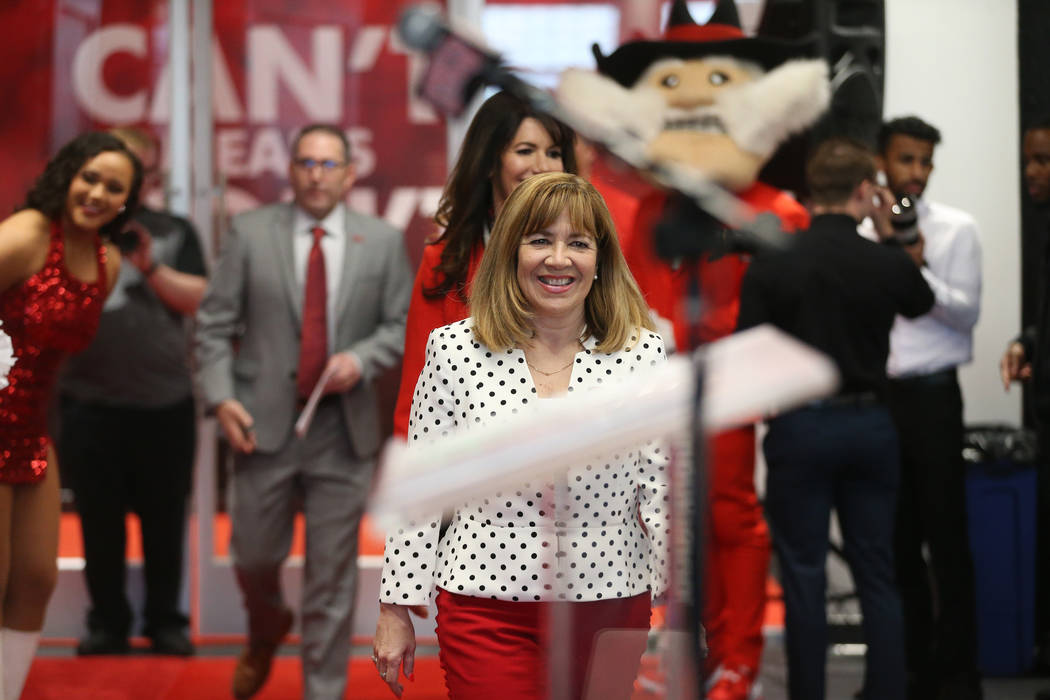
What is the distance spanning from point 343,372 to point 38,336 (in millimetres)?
875

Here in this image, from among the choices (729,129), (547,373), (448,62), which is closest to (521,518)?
(547,373)

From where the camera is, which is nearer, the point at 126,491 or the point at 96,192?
the point at 96,192

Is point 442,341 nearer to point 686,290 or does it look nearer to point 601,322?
point 601,322

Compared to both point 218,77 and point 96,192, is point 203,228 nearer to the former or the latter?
point 218,77

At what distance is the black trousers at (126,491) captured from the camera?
4.59 meters

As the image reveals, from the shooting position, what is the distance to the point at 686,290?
1397 millimetres

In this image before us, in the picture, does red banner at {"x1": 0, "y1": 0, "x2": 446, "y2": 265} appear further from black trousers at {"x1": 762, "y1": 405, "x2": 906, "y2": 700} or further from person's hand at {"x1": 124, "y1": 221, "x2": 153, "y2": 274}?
black trousers at {"x1": 762, "y1": 405, "x2": 906, "y2": 700}

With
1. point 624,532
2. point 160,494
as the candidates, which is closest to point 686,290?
point 624,532

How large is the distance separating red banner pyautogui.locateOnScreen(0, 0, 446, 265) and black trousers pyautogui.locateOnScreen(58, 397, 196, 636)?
2.93ft

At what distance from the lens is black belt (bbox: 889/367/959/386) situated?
393 centimetres

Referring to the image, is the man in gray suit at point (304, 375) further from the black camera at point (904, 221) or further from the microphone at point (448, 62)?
the microphone at point (448, 62)

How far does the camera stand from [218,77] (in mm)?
4973

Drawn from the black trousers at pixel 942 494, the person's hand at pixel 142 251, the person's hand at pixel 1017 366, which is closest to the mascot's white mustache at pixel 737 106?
the black trousers at pixel 942 494

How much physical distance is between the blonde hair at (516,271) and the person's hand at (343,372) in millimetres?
1614
